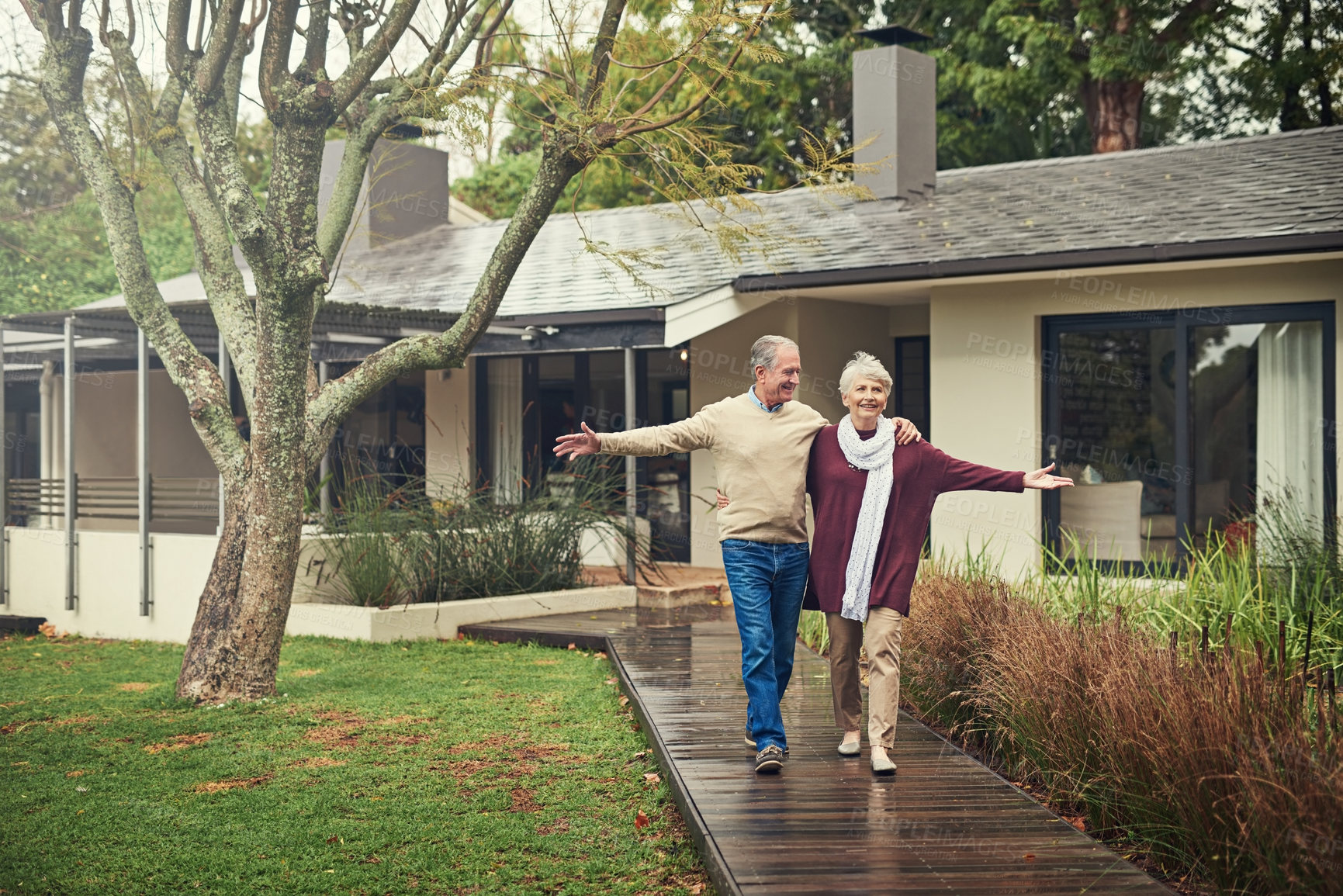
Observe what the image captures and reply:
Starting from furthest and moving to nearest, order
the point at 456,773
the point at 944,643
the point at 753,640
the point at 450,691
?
the point at 450,691 < the point at 944,643 < the point at 456,773 < the point at 753,640

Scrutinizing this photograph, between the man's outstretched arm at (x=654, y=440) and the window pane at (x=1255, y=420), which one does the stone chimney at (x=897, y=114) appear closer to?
the window pane at (x=1255, y=420)

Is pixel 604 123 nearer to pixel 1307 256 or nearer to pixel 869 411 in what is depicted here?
pixel 869 411

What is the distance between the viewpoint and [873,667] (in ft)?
16.3

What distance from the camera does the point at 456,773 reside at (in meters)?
5.82

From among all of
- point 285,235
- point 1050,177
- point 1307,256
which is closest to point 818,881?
point 285,235

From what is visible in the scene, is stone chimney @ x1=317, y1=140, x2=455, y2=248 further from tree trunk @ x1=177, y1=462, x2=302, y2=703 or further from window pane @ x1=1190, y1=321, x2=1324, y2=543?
window pane @ x1=1190, y1=321, x2=1324, y2=543

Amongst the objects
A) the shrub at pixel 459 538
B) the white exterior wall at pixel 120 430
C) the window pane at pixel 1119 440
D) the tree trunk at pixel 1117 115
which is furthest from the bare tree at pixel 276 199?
the tree trunk at pixel 1117 115

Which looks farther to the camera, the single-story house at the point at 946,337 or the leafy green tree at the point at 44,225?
the leafy green tree at the point at 44,225

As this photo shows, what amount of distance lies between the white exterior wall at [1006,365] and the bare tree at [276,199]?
4107 mm

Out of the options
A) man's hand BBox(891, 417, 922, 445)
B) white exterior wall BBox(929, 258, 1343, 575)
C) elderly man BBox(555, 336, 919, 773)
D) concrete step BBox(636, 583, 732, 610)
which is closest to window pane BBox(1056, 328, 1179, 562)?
white exterior wall BBox(929, 258, 1343, 575)

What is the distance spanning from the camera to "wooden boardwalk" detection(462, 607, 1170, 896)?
12.2 feet

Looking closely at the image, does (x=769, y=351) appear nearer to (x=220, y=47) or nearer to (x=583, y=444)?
(x=583, y=444)

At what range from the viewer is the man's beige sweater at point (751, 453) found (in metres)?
5.00

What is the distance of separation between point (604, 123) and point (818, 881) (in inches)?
190
